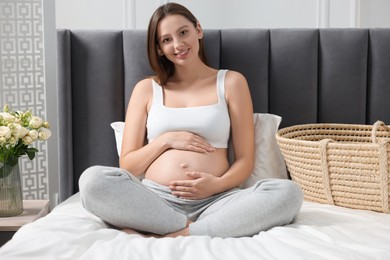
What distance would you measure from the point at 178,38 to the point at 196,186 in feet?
1.94

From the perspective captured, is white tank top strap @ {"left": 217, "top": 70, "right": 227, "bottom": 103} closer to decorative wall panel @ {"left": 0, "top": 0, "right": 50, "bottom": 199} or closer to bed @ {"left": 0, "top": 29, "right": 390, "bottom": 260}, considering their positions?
Result: bed @ {"left": 0, "top": 29, "right": 390, "bottom": 260}

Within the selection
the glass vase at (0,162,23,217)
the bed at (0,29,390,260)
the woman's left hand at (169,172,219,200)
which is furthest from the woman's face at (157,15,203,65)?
the glass vase at (0,162,23,217)

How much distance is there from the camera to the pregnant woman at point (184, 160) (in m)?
1.85

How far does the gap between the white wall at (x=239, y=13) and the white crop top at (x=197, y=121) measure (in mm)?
2374

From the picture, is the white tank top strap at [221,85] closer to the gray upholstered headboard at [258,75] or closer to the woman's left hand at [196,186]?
the gray upholstered headboard at [258,75]

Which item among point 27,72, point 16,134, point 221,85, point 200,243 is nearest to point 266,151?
point 221,85

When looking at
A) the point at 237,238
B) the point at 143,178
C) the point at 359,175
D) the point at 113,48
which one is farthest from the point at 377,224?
the point at 113,48

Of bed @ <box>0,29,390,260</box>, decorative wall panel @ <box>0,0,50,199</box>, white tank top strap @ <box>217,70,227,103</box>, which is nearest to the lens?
white tank top strap @ <box>217,70,227,103</box>

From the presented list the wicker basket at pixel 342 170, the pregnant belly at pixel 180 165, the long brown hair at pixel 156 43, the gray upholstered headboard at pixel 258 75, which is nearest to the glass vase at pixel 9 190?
the gray upholstered headboard at pixel 258 75

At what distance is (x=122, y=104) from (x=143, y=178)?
1.41 feet

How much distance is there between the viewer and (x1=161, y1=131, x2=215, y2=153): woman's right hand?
2189 millimetres

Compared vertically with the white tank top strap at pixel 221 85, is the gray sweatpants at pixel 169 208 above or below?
below

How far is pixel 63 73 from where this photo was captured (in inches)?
101

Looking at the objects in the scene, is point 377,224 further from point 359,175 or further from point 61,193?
point 61,193
